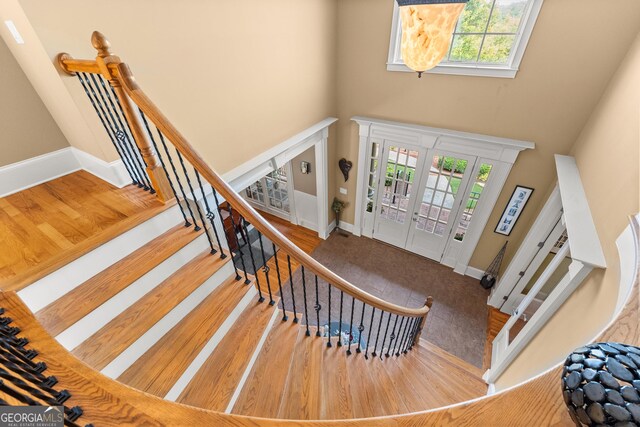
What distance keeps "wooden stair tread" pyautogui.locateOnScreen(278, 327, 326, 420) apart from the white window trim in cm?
364

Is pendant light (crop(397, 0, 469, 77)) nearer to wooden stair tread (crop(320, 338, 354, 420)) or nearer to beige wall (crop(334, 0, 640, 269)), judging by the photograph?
beige wall (crop(334, 0, 640, 269))

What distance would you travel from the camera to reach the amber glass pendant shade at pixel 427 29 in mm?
1753

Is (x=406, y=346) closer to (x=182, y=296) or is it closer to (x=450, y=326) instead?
(x=450, y=326)

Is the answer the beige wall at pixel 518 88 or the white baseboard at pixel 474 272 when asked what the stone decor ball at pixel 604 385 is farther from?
the white baseboard at pixel 474 272

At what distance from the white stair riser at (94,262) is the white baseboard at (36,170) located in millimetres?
1185

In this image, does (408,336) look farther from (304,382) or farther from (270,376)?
(270,376)

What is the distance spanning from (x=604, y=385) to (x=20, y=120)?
3388mm

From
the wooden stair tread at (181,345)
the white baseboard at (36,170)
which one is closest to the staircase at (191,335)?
the wooden stair tread at (181,345)

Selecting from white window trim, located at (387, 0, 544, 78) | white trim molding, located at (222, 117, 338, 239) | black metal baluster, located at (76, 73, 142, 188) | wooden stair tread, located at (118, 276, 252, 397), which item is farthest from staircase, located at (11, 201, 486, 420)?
white window trim, located at (387, 0, 544, 78)

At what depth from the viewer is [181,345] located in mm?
1621

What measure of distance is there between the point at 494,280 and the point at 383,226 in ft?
6.69

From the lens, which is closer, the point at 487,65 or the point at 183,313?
the point at 183,313

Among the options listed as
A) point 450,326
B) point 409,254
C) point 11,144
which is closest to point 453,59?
A: point 409,254

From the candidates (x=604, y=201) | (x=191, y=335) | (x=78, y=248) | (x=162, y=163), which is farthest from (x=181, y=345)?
(x=604, y=201)
